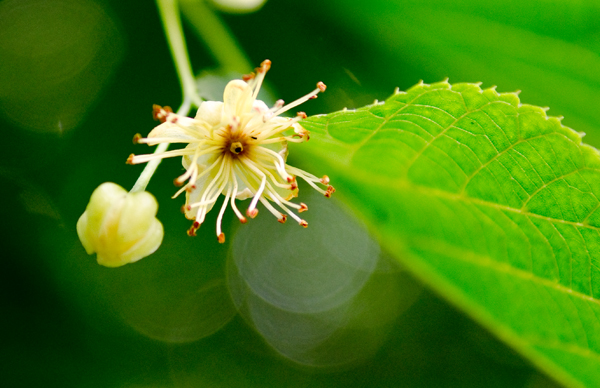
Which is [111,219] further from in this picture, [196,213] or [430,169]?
[430,169]

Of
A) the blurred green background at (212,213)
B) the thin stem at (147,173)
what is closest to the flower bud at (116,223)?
the thin stem at (147,173)

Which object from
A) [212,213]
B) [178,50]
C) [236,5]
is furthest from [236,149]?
[212,213]

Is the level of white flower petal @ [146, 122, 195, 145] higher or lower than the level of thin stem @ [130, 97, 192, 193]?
higher

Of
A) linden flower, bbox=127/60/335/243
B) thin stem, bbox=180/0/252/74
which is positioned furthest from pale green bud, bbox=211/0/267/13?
linden flower, bbox=127/60/335/243

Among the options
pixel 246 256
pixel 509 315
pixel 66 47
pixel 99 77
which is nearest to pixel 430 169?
pixel 509 315

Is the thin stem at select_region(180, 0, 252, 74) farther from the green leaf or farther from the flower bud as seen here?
the flower bud

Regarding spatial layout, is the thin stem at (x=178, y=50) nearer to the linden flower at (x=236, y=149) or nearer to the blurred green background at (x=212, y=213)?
the linden flower at (x=236, y=149)

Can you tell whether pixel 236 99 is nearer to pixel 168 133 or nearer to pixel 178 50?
pixel 168 133
